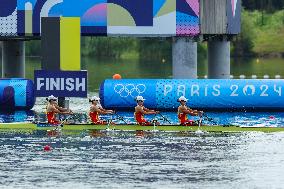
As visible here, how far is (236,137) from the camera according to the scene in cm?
4516

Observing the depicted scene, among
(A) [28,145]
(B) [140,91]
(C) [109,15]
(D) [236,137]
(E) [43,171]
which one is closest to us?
(E) [43,171]

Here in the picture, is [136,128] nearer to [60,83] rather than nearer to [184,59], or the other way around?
[60,83]

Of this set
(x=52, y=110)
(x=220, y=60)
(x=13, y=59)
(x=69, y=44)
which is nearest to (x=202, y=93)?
(x=69, y=44)

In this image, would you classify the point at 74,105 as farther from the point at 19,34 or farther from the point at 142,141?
the point at 142,141

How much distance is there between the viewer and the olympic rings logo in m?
57.4

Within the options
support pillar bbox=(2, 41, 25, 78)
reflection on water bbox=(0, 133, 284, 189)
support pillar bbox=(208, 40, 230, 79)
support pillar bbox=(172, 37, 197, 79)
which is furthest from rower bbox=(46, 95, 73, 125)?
support pillar bbox=(2, 41, 25, 78)

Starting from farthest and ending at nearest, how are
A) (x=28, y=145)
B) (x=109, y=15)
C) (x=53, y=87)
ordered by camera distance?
(x=109, y=15), (x=53, y=87), (x=28, y=145)

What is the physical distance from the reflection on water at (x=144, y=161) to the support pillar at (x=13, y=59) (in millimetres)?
26611

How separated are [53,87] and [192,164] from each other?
52.2 feet

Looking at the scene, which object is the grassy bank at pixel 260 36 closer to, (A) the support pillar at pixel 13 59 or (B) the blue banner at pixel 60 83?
(A) the support pillar at pixel 13 59

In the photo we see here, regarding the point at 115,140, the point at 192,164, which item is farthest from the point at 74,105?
the point at 192,164

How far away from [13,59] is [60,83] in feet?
72.5

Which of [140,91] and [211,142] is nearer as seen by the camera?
[211,142]

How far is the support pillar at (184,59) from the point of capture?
6266cm
